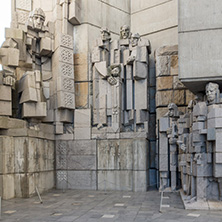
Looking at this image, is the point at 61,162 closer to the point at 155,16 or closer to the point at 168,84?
the point at 168,84

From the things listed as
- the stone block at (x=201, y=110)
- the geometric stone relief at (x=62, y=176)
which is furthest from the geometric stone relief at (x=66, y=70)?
the stone block at (x=201, y=110)

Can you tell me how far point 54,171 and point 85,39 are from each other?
222 inches

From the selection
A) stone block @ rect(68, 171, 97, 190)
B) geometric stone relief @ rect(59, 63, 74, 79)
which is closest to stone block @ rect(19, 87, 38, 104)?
geometric stone relief @ rect(59, 63, 74, 79)

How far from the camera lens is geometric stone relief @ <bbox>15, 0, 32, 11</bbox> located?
47.1 ft

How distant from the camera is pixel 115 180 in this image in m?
12.6

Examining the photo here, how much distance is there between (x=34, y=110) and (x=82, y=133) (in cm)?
222

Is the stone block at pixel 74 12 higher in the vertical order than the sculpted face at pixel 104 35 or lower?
higher

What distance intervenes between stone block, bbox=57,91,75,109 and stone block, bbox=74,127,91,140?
976mm

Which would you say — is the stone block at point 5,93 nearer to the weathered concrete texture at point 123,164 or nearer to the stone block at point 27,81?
the stone block at point 27,81

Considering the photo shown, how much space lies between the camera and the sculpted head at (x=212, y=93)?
9.09 metres

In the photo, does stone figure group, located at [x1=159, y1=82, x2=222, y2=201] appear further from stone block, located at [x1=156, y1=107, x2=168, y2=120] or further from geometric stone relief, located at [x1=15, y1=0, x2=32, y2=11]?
geometric stone relief, located at [x1=15, y1=0, x2=32, y2=11]

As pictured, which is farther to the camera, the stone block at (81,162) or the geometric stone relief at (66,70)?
the geometric stone relief at (66,70)

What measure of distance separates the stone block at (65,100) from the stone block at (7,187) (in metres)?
3.45

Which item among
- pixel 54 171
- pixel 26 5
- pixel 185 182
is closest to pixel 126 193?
pixel 185 182
